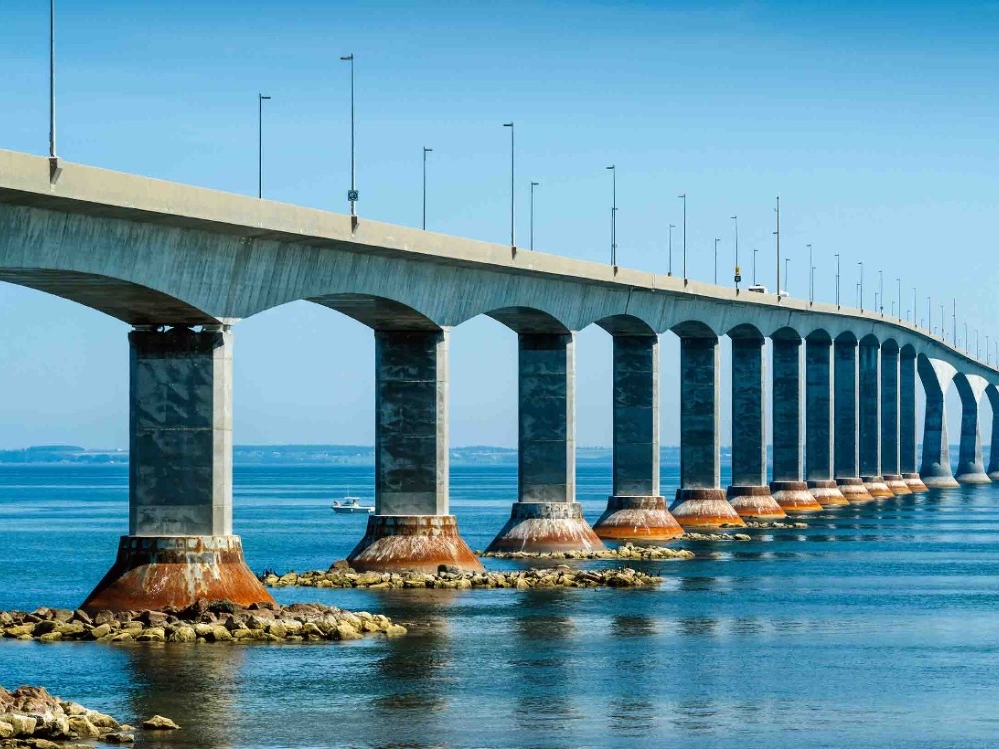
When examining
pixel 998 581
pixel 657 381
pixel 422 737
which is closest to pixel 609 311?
pixel 657 381

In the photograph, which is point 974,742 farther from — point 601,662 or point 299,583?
point 299,583

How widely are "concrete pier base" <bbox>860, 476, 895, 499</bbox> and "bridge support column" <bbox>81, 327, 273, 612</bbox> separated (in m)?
103

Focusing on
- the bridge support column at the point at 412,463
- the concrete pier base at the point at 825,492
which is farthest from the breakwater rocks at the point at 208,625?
the concrete pier base at the point at 825,492

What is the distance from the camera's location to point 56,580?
78750 mm

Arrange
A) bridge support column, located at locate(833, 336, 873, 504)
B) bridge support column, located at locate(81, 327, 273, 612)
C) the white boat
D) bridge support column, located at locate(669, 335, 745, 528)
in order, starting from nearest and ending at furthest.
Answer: bridge support column, located at locate(81, 327, 273, 612)
bridge support column, located at locate(669, 335, 745, 528)
bridge support column, located at locate(833, 336, 873, 504)
the white boat

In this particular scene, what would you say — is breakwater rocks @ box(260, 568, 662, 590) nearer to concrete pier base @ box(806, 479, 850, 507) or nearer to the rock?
the rock

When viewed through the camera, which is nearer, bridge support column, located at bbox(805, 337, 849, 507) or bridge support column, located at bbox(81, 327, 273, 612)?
bridge support column, located at bbox(81, 327, 273, 612)

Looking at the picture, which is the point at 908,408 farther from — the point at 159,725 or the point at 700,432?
the point at 159,725

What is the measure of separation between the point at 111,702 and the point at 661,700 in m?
9.87

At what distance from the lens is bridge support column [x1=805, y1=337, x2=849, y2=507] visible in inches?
5320

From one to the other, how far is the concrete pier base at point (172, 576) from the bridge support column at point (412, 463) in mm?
14441

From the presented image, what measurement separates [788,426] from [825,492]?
910 cm

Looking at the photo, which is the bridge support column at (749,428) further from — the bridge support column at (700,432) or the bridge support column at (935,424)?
the bridge support column at (935,424)

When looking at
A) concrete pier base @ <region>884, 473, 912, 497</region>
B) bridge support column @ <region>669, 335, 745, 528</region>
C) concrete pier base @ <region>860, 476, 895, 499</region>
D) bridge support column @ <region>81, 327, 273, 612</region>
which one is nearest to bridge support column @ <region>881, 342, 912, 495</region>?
concrete pier base @ <region>884, 473, 912, 497</region>
